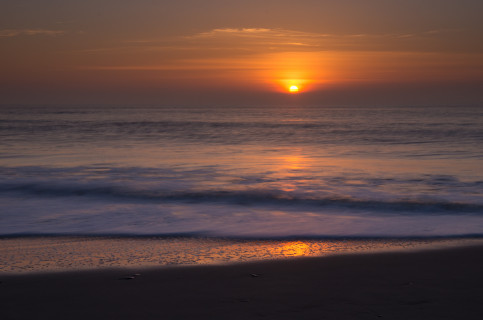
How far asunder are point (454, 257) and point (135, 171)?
1140cm

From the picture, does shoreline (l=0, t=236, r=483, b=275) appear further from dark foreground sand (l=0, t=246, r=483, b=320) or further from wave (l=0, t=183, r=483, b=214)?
wave (l=0, t=183, r=483, b=214)

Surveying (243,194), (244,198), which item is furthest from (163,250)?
Result: (243,194)

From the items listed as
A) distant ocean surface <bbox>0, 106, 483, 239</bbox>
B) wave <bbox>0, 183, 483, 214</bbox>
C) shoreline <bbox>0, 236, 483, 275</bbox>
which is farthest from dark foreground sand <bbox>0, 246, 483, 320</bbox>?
wave <bbox>0, 183, 483, 214</bbox>

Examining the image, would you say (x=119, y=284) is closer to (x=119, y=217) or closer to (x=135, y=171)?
(x=119, y=217)

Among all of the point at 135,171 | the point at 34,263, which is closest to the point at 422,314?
the point at 34,263

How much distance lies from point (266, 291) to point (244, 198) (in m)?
6.22

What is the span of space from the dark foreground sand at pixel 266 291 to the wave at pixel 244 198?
4043mm

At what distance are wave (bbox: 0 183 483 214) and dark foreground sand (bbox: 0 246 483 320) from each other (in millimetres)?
4043

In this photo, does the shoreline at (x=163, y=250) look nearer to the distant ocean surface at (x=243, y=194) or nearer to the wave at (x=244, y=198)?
the distant ocean surface at (x=243, y=194)

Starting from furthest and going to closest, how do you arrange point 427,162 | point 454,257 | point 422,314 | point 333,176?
point 427,162 → point 333,176 → point 454,257 → point 422,314

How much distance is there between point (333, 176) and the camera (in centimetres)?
1390

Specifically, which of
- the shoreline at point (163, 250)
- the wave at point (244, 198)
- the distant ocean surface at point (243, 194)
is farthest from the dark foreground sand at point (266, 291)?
the wave at point (244, 198)

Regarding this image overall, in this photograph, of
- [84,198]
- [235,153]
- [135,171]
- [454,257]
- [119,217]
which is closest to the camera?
[454,257]

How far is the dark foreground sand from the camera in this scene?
12.6ft
